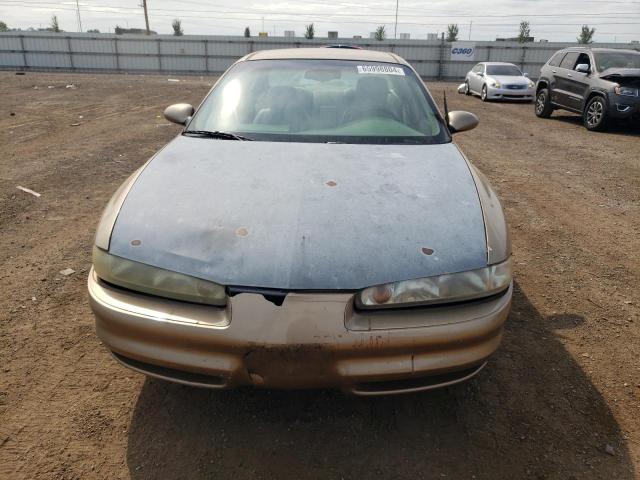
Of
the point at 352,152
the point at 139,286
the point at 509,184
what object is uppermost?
the point at 352,152

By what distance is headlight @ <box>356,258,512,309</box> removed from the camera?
1.85 metres

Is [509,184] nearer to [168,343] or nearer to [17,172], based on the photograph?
[168,343]

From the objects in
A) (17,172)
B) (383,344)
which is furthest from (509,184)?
(17,172)

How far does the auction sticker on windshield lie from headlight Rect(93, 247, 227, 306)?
223cm

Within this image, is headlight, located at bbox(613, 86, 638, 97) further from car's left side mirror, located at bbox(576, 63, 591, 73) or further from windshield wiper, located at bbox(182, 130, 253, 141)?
windshield wiper, located at bbox(182, 130, 253, 141)

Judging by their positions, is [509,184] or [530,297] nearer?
[530,297]

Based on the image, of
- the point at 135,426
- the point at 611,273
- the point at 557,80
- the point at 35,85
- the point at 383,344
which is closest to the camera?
the point at 383,344

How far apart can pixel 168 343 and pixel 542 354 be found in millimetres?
2108

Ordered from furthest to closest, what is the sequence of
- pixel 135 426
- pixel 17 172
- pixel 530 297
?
pixel 17 172 → pixel 530 297 → pixel 135 426

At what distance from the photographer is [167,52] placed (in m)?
32.5

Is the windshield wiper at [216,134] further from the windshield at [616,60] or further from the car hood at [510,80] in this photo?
the car hood at [510,80]

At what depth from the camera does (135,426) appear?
2219 mm

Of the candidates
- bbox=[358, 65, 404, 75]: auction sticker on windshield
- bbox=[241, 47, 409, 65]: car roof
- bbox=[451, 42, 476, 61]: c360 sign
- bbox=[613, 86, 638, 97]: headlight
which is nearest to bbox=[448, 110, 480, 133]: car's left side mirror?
bbox=[358, 65, 404, 75]: auction sticker on windshield

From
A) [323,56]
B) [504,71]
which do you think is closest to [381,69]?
[323,56]
